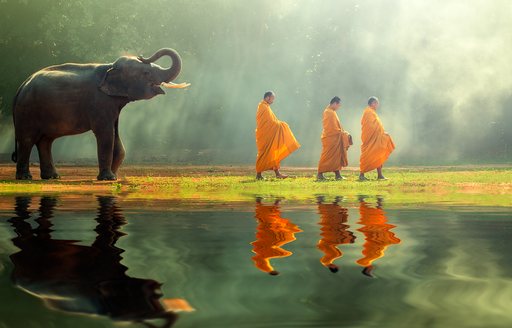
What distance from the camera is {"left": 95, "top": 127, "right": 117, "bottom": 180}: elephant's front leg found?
17.5 metres

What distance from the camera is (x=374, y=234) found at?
734 centimetres

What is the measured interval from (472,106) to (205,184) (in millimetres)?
20787

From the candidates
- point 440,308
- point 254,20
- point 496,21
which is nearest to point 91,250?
point 440,308

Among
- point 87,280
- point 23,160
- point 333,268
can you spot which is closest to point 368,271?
point 333,268

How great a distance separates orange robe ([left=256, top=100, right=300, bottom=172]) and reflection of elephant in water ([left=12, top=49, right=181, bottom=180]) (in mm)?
2136

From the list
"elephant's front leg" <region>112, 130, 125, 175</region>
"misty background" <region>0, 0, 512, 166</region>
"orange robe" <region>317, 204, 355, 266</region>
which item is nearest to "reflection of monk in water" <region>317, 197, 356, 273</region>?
"orange robe" <region>317, 204, 355, 266</region>

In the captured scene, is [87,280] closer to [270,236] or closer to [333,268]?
[333,268]

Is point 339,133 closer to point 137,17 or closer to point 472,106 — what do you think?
point 137,17

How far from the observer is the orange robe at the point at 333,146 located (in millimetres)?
18422

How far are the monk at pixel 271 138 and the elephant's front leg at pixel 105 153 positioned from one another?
3047 millimetres

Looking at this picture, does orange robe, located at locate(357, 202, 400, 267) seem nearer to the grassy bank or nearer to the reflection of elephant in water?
the grassy bank

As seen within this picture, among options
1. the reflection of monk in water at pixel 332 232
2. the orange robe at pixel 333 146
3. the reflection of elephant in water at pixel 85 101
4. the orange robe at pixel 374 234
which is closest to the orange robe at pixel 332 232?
the reflection of monk in water at pixel 332 232

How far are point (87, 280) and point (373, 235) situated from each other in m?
3.13

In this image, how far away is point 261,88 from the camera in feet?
122
